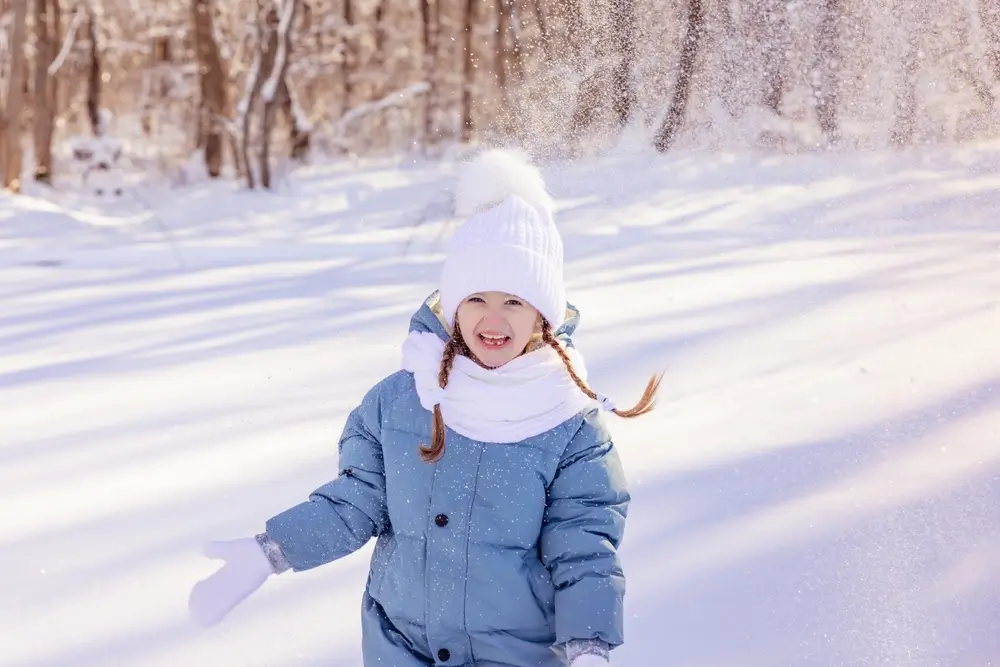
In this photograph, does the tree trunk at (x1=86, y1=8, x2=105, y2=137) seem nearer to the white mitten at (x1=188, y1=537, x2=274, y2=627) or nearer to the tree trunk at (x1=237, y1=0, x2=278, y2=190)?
the tree trunk at (x1=237, y1=0, x2=278, y2=190)

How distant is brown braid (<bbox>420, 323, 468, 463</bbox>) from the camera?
160 cm

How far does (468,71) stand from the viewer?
2216 cm

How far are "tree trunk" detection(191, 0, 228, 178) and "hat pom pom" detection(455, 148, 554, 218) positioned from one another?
13.4 metres

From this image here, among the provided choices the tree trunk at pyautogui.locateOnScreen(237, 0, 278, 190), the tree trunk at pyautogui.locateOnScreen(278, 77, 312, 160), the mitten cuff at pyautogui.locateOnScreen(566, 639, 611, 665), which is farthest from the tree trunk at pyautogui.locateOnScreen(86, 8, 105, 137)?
the mitten cuff at pyautogui.locateOnScreen(566, 639, 611, 665)

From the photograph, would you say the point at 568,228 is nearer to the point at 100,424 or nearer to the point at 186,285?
the point at 186,285

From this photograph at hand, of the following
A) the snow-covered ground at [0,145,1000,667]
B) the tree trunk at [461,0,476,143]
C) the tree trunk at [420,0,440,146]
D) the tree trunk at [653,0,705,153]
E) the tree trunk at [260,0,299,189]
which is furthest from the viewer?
the tree trunk at [420,0,440,146]

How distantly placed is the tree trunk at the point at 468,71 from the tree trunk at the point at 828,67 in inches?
508

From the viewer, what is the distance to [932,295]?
525 centimetres

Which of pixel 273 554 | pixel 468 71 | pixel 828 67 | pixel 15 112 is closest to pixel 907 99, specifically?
pixel 828 67

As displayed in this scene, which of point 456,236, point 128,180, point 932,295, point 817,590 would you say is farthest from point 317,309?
point 128,180

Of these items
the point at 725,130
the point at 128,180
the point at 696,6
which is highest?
the point at 696,6

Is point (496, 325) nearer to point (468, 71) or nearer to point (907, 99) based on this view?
point (907, 99)

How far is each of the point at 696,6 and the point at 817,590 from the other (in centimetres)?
309

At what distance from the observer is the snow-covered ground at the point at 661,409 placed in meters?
2.43
